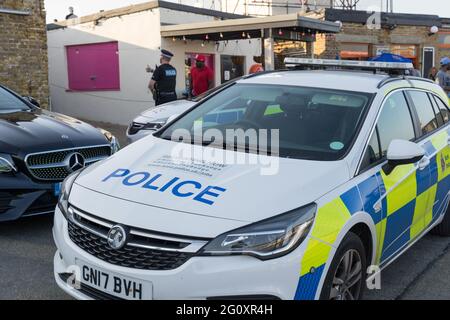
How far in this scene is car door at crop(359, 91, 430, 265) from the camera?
3176 mm

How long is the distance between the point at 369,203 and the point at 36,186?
2835 millimetres

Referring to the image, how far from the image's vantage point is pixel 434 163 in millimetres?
4023

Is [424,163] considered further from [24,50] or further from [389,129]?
[24,50]

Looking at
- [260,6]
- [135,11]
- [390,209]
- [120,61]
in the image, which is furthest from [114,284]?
[260,6]

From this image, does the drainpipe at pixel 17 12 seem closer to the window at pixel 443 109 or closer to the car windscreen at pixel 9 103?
the car windscreen at pixel 9 103

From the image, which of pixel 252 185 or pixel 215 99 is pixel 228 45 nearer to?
pixel 215 99

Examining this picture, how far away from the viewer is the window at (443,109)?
4652mm

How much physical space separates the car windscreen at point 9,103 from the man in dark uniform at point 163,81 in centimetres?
315

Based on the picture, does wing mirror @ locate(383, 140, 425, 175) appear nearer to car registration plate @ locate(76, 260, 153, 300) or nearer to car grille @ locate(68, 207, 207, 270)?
car grille @ locate(68, 207, 207, 270)

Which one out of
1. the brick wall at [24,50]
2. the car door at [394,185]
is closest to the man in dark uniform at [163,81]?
the brick wall at [24,50]

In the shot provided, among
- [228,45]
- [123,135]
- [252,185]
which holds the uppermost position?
[228,45]

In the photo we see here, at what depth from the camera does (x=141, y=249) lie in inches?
99.3

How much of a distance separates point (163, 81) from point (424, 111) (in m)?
5.38
